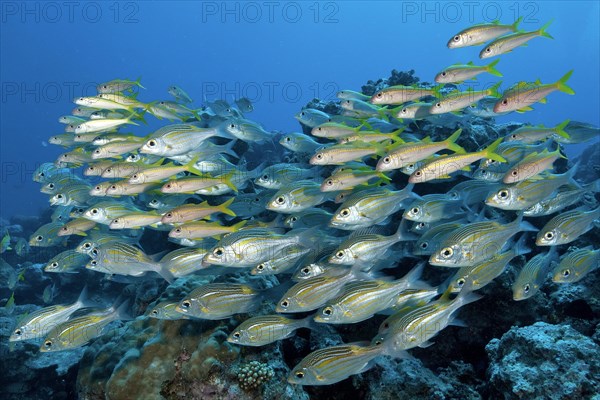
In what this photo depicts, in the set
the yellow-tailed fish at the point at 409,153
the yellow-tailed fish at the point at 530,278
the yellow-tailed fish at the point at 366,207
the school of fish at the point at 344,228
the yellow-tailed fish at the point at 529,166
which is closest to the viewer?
the school of fish at the point at 344,228

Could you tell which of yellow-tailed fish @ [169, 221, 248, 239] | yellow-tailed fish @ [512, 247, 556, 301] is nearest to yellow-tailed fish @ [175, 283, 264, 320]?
yellow-tailed fish @ [169, 221, 248, 239]

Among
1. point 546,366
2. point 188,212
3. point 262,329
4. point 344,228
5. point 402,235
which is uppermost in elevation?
point 188,212

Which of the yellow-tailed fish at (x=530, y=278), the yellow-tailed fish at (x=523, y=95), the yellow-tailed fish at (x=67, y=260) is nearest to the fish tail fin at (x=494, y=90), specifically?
the yellow-tailed fish at (x=523, y=95)

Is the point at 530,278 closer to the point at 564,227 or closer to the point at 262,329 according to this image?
the point at 564,227

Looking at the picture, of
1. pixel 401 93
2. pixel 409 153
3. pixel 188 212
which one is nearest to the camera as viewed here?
pixel 409 153

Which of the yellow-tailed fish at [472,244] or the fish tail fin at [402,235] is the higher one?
the fish tail fin at [402,235]

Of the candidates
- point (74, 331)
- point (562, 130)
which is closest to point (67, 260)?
point (74, 331)

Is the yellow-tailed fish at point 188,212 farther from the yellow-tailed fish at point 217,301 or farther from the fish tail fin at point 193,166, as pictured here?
the yellow-tailed fish at point 217,301

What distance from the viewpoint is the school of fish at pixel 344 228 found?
392 cm

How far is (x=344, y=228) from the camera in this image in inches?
191

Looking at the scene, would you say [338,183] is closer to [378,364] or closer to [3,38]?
[378,364]

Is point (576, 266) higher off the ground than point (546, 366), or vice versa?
point (576, 266)

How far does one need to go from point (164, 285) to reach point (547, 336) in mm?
5510

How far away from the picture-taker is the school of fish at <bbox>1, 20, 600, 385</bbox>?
3916 mm
